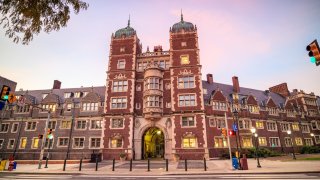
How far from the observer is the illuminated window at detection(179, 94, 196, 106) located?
33.7 meters

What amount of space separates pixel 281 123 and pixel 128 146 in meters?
35.3

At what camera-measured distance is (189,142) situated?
31891 mm

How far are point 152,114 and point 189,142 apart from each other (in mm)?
7359

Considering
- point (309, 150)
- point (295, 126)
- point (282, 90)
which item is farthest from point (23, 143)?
point (282, 90)

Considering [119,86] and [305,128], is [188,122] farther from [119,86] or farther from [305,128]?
[305,128]

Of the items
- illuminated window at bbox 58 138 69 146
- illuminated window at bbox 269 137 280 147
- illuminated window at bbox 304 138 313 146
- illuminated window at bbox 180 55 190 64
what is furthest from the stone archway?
illuminated window at bbox 304 138 313 146

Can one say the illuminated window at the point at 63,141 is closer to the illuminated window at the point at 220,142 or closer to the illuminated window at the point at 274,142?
the illuminated window at the point at 220,142

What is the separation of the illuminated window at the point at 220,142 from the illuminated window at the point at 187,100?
8423 mm

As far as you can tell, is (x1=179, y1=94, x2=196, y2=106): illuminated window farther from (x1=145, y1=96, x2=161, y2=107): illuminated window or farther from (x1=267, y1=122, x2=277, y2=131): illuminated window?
(x1=267, y1=122, x2=277, y2=131): illuminated window

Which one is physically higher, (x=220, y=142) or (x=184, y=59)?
(x=184, y=59)

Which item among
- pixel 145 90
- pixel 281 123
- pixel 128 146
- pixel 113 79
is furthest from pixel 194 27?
pixel 281 123

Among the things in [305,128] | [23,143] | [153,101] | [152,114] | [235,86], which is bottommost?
[23,143]

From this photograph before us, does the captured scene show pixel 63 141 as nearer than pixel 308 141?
Yes

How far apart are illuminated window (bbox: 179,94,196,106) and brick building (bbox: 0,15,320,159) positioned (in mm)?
165
